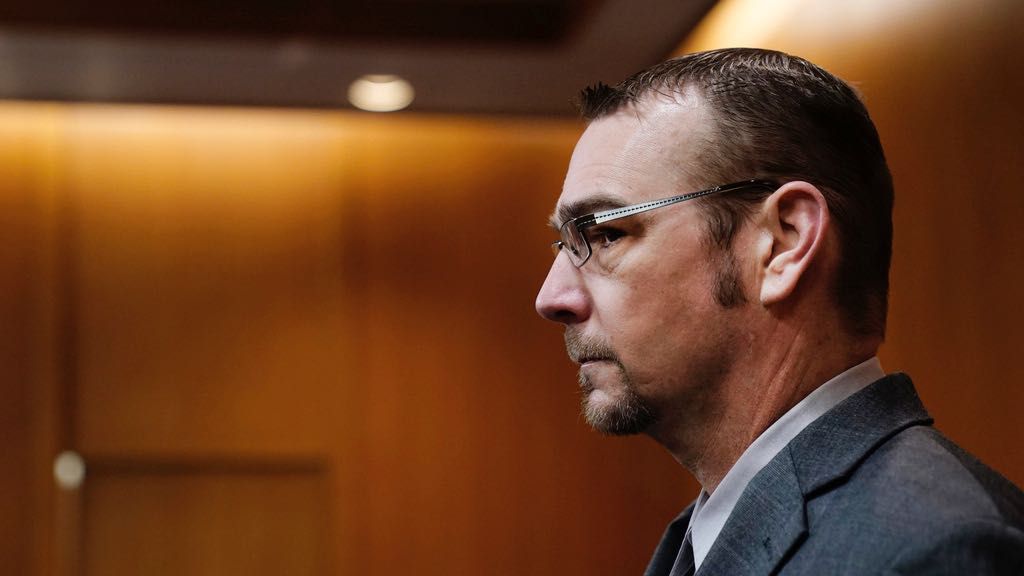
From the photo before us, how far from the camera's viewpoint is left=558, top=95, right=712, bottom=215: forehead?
1209 mm

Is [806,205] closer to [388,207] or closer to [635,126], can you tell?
[635,126]

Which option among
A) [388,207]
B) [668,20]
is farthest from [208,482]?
[668,20]

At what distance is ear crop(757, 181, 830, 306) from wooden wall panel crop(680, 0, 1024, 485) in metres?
0.53

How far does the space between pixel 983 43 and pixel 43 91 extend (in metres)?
2.70

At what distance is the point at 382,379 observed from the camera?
328 centimetres

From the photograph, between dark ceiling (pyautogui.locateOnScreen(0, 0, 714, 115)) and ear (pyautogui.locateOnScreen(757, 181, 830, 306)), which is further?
dark ceiling (pyautogui.locateOnScreen(0, 0, 714, 115))

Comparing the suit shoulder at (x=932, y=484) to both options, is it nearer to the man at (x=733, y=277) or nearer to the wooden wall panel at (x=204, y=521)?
the man at (x=733, y=277)

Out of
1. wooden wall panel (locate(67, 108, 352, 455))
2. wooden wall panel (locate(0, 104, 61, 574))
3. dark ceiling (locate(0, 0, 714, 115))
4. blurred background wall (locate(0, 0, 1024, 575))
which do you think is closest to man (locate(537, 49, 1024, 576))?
dark ceiling (locate(0, 0, 714, 115))

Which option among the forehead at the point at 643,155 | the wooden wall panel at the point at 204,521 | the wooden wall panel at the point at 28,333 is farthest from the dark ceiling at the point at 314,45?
the forehead at the point at 643,155

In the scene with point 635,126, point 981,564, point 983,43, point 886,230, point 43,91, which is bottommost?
point 981,564

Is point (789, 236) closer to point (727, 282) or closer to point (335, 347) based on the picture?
point (727, 282)

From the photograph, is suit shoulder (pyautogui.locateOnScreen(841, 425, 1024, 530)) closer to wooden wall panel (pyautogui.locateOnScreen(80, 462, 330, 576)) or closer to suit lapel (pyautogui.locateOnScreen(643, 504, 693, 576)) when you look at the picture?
suit lapel (pyautogui.locateOnScreen(643, 504, 693, 576))

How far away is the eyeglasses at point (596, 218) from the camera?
1176mm

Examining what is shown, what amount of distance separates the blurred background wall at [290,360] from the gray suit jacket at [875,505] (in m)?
2.08
